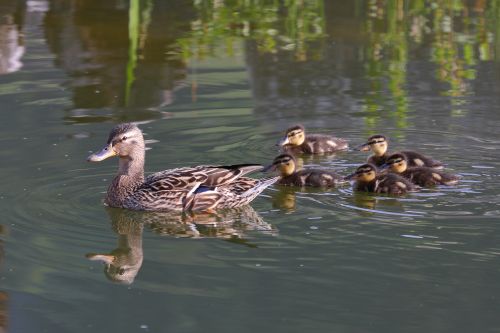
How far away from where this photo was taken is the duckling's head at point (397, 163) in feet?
28.0

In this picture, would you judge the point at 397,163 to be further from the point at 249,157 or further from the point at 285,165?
the point at 249,157

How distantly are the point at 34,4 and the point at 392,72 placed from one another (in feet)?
15.4

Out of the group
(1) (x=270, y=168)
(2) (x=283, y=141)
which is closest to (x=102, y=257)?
(1) (x=270, y=168)

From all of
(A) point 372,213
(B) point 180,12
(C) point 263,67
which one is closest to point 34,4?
(B) point 180,12

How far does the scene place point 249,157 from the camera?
9.07 m

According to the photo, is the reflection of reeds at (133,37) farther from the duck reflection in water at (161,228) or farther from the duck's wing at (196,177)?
the duck reflection in water at (161,228)

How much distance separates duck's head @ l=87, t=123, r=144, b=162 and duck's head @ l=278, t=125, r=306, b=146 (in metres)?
1.44

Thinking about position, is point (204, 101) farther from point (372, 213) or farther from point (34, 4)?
point (34, 4)

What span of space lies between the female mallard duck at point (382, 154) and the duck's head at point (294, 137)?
1.52 feet

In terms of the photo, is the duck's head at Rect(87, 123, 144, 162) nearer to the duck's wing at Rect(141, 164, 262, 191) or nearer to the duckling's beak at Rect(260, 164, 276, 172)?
the duck's wing at Rect(141, 164, 262, 191)

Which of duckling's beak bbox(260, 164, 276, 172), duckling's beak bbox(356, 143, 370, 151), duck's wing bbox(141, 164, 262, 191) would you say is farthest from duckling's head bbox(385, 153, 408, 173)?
duck's wing bbox(141, 164, 262, 191)

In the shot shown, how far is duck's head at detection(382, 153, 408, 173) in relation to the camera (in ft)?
28.0

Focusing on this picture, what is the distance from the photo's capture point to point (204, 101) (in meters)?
10.5

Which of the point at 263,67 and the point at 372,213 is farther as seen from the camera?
the point at 263,67
